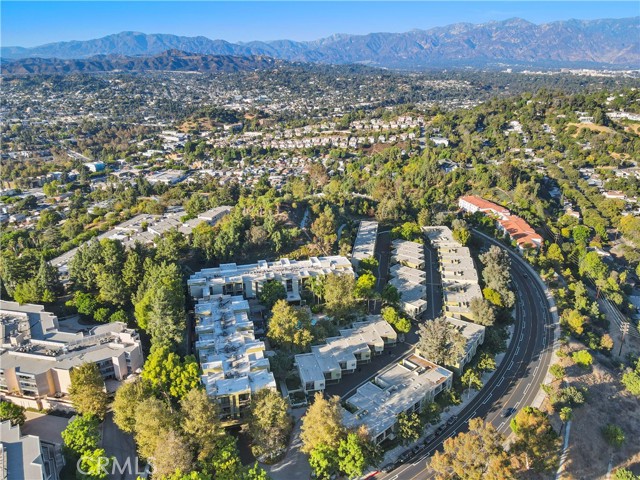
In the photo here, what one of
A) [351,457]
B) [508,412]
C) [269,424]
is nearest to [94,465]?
[269,424]

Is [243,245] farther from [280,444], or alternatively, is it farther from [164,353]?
[280,444]

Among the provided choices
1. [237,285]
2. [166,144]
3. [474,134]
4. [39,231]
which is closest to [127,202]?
[39,231]

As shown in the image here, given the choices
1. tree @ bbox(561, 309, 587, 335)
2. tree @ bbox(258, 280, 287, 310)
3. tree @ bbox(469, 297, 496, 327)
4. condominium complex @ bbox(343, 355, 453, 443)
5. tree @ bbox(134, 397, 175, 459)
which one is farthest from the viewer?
tree @ bbox(561, 309, 587, 335)

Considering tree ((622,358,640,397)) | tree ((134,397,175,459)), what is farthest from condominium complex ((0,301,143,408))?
tree ((622,358,640,397))

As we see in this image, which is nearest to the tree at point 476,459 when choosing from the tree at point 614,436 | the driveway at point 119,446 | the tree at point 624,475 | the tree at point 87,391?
the tree at point 624,475

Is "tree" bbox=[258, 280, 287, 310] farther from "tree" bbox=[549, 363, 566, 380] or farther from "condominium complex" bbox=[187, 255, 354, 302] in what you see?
"tree" bbox=[549, 363, 566, 380]

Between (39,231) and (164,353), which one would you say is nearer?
(164,353)
